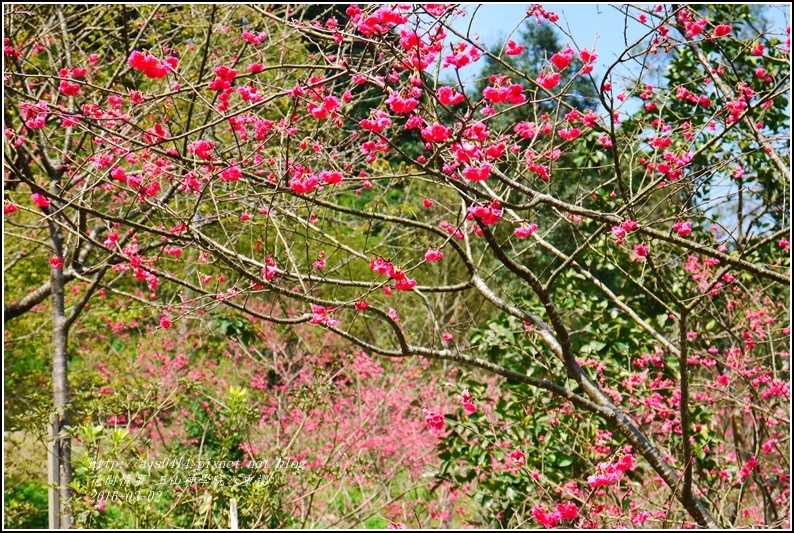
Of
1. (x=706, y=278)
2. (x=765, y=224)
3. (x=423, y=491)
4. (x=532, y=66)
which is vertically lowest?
(x=423, y=491)

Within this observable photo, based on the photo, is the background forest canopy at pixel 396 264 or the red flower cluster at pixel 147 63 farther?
the background forest canopy at pixel 396 264

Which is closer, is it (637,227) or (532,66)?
(637,227)

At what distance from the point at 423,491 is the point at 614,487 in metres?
3.29

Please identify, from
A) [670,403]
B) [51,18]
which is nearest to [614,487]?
[670,403]

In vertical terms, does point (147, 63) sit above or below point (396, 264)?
above

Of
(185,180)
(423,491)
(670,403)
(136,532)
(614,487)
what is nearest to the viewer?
(136,532)

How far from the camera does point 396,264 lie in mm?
3008

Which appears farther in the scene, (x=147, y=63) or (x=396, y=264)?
(x=396, y=264)

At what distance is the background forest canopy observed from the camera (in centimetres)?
274

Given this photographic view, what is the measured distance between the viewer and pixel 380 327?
10.6 metres

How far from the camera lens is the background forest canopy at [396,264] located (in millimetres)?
2742

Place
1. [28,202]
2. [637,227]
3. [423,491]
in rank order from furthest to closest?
[423,491] < [28,202] < [637,227]

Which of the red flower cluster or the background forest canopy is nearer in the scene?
the red flower cluster

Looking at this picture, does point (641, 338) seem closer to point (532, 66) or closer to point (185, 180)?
point (185, 180)
